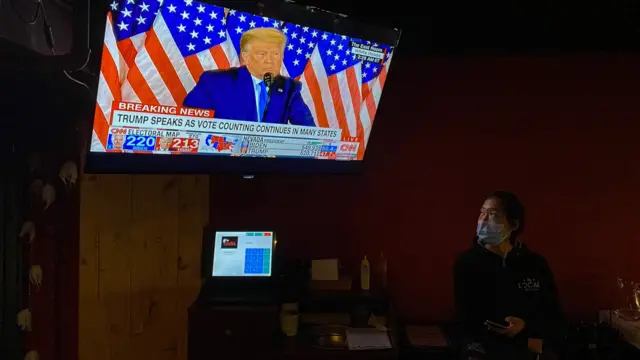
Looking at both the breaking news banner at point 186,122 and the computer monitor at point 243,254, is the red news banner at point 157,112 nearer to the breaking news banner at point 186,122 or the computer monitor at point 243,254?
Result: the breaking news banner at point 186,122

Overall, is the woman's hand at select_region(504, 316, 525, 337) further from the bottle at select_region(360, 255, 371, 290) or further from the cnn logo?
the cnn logo

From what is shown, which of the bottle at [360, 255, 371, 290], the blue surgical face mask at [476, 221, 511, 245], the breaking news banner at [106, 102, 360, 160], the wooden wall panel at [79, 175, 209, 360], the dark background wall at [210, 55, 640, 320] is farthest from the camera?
the dark background wall at [210, 55, 640, 320]

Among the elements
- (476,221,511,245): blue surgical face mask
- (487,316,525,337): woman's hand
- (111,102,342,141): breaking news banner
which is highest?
(111,102,342,141): breaking news banner

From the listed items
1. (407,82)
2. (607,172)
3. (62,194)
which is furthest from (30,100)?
(607,172)

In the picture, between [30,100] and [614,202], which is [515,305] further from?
[30,100]

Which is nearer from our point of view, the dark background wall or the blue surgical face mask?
the blue surgical face mask

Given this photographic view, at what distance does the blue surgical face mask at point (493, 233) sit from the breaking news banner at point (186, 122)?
3.37 ft

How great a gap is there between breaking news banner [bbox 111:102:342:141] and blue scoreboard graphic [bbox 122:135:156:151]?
0.05 metres

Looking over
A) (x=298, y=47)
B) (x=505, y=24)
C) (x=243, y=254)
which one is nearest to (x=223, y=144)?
(x=298, y=47)

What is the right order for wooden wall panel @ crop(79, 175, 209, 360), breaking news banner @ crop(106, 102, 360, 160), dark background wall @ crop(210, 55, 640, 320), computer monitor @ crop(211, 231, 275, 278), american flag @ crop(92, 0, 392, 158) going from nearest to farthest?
american flag @ crop(92, 0, 392, 158)
breaking news banner @ crop(106, 102, 360, 160)
computer monitor @ crop(211, 231, 275, 278)
wooden wall panel @ crop(79, 175, 209, 360)
dark background wall @ crop(210, 55, 640, 320)

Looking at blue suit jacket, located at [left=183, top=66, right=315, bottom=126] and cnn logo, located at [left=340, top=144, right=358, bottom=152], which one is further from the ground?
blue suit jacket, located at [left=183, top=66, right=315, bottom=126]

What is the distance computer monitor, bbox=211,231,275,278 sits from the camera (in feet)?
10.4

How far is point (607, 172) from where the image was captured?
3.60m

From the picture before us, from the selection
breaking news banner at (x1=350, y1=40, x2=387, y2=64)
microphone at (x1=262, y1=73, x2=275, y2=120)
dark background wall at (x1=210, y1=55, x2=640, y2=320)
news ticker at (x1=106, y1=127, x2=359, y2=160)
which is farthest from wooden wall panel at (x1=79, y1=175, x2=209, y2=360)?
breaking news banner at (x1=350, y1=40, x2=387, y2=64)
